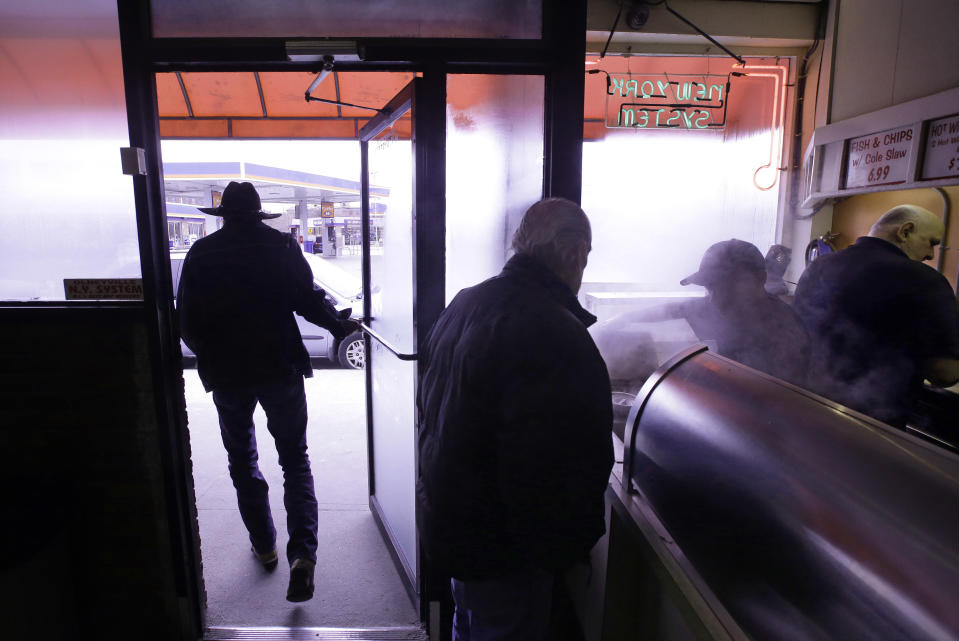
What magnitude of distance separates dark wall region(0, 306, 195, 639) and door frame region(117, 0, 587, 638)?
10 cm

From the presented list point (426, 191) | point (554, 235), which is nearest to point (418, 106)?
point (426, 191)

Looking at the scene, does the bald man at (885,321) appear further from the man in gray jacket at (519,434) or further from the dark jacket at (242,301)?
the dark jacket at (242,301)

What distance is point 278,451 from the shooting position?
2.68 metres

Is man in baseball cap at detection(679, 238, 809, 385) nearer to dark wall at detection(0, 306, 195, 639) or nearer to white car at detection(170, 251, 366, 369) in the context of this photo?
dark wall at detection(0, 306, 195, 639)

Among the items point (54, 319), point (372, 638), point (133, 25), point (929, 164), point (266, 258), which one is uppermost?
point (133, 25)

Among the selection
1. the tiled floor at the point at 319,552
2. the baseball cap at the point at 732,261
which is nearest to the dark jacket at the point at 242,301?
the tiled floor at the point at 319,552

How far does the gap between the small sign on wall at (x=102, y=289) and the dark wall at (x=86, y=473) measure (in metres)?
0.06

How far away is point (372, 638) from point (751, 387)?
1.91m

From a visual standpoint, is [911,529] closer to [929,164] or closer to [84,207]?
[84,207]

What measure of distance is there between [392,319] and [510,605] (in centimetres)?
142

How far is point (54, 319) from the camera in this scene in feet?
7.06

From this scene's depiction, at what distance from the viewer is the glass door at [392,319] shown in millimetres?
2375

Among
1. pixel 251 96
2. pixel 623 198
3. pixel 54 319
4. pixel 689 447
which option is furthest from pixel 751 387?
pixel 251 96

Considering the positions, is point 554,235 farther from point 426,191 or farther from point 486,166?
point 486,166
